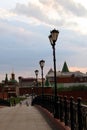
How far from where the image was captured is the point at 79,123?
11.5m

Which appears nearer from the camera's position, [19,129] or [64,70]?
[19,129]

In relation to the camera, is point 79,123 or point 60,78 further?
point 60,78

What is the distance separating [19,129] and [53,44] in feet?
22.1

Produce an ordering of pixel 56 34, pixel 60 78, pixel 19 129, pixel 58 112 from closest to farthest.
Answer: pixel 19 129 < pixel 58 112 < pixel 56 34 < pixel 60 78

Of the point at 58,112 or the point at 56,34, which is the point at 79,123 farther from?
the point at 56,34

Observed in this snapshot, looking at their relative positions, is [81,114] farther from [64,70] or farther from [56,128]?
[64,70]

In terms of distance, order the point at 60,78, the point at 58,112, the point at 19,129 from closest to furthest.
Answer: the point at 19,129, the point at 58,112, the point at 60,78

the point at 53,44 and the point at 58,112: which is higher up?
the point at 53,44

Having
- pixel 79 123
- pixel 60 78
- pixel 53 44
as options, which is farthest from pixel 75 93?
pixel 79 123

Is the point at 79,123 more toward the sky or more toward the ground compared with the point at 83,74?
more toward the ground

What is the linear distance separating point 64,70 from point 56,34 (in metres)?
174

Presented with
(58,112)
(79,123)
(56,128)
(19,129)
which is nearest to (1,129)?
(19,129)

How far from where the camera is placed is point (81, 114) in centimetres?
1125

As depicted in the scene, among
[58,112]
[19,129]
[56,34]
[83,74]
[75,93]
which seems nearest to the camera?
[19,129]
